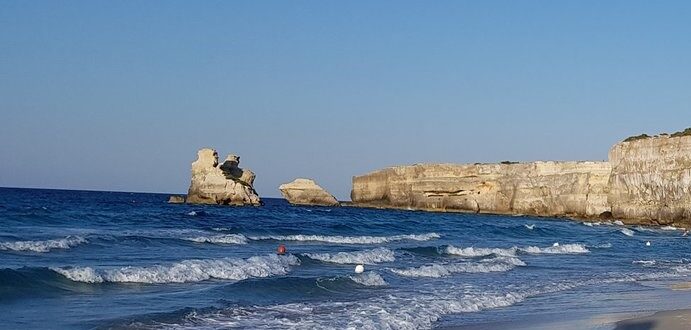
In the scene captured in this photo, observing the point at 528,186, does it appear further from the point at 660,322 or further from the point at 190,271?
the point at 660,322

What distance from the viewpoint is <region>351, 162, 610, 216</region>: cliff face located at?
223 feet

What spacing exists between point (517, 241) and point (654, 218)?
26409mm

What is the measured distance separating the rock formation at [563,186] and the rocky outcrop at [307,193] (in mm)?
3361

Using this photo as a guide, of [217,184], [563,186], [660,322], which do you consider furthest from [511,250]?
[217,184]

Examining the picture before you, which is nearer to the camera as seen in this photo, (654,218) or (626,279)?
(626,279)

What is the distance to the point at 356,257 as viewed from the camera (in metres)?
22.8

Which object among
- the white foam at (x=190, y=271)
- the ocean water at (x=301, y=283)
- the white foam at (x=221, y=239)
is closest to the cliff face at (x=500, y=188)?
the ocean water at (x=301, y=283)

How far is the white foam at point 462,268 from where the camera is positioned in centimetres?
1994

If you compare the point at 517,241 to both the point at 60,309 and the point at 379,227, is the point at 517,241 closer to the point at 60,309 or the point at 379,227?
the point at 379,227

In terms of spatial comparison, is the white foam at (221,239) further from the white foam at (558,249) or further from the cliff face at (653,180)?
the cliff face at (653,180)

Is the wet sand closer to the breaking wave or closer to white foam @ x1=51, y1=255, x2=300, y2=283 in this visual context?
white foam @ x1=51, y1=255, x2=300, y2=283

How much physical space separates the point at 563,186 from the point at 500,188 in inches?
263

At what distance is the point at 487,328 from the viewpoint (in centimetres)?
1218

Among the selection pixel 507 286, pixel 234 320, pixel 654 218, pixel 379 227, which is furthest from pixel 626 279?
pixel 654 218
